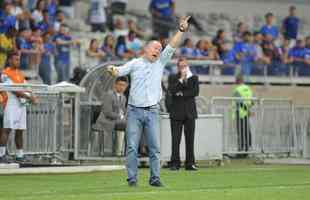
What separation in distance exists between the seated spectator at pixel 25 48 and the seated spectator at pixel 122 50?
270 cm

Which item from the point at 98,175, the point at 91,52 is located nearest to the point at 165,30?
the point at 91,52

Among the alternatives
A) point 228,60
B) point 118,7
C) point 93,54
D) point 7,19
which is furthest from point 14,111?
point 118,7

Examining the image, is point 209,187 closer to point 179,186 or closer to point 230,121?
point 179,186

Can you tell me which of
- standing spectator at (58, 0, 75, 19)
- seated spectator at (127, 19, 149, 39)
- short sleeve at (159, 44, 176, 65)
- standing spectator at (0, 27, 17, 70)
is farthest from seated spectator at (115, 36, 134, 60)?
short sleeve at (159, 44, 176, 65)

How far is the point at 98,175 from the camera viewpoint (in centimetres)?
1869

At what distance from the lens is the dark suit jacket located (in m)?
20.5

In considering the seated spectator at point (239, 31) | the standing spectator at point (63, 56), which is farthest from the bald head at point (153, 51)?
the seated spectator at point (239, 31)

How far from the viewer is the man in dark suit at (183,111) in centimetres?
2053

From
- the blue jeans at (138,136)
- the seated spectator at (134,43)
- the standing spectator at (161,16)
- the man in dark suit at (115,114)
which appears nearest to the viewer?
the blue jeans at (138,136)

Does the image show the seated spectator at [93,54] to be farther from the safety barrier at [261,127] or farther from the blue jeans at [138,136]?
the blue jeans at [138,136]

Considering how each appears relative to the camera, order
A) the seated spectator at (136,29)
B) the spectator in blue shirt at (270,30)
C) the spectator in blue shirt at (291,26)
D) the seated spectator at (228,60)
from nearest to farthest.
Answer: the seated spectator at (228,60) → the seated spectator at (136,29) → the spectator in blue shirt at (270,30) → the spectator in blue shirt at (291,26)

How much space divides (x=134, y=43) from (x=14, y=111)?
8909mm

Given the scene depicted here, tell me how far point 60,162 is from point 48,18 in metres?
7.10

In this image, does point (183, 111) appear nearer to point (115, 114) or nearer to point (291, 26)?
point (115, 114)
